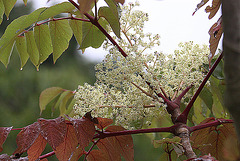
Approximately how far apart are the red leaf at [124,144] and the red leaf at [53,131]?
0.44ft

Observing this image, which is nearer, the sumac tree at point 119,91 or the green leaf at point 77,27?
the sumac tree at point 119,91

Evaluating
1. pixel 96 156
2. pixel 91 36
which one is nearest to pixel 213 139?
pixel 96 156

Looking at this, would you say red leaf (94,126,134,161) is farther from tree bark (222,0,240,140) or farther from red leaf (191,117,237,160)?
tree bark (222,0,240,140)

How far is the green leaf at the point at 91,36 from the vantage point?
0.67 metres

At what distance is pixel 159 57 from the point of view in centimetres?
63

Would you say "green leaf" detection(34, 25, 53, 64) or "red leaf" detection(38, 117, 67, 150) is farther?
"green leaf" detection(34, 25, 53, 64)

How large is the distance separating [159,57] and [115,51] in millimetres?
106

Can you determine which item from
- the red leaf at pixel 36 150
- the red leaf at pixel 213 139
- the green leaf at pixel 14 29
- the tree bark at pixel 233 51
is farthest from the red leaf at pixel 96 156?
the tree bark at pixel 233 51

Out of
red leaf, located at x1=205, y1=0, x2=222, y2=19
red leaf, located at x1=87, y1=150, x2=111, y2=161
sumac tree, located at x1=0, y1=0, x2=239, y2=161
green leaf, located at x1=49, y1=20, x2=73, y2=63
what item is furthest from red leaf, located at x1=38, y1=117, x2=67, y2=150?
red leaf, located at x1=205, y1=0, x2=222, y2=19

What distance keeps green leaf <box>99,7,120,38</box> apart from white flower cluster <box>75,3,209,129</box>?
0.16 feet

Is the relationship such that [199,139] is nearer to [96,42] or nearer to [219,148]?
[219,148]

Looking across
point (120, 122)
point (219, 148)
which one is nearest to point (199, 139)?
point (219, 148)

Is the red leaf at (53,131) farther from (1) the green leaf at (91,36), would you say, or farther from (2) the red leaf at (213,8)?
(2) the red leaf at (213,8)

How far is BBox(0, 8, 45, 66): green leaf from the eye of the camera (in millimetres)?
653
